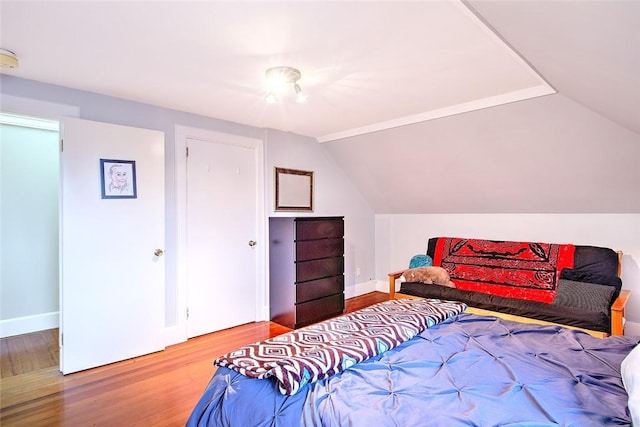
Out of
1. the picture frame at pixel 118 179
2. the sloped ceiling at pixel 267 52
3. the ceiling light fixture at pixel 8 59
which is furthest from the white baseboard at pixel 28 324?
the ceiling light fixture at pixel 8 59

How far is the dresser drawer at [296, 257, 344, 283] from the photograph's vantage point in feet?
11.5

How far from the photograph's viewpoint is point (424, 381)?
4.10ft

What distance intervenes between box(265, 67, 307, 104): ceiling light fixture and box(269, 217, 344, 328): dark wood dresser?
1.32m

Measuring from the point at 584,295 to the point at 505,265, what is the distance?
802mm

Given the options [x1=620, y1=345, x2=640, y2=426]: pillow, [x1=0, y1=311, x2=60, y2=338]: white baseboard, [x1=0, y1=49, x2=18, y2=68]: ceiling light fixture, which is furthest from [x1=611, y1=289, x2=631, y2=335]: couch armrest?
[x1=0, y1=311, x2=60, y2=338]: white baseboard

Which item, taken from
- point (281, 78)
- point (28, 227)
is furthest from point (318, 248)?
point (28, 227)

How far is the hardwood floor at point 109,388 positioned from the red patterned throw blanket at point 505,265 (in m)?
2.45

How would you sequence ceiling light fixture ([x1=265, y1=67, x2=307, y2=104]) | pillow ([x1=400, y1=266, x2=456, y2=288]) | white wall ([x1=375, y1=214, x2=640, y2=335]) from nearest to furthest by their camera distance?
ceiling light fixture ([x1=265, y1=67, x2=307, y2=104]), white wall ([x1=375, y1=214, x2=640, y2=335]), pillow ([x1=400, y1=266, x2=456, y2=288])

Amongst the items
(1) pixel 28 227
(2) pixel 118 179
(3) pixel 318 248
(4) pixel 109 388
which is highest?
(2) pixel 118 179

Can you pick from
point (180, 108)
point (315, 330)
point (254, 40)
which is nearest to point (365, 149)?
point (180, 108)

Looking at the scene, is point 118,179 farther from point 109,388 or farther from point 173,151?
point 109,388

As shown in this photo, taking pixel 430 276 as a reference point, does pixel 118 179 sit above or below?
above

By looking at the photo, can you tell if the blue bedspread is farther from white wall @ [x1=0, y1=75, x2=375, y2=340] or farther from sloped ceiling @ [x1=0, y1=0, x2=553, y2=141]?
white wall @ [x1=0, y1=75, x2=375, y2=340]

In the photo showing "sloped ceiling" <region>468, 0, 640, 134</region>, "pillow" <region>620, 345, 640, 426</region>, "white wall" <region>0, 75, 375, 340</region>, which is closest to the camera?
"pillow" <region>620, 345, 640, 426</region>
